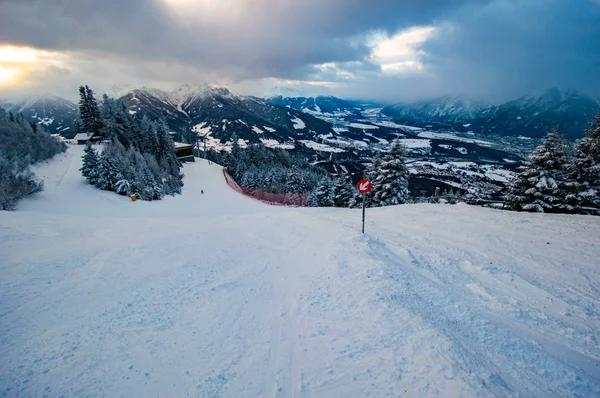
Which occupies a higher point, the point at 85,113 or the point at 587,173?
the point at 85,113

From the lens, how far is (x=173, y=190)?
35406mm

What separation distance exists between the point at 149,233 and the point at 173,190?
27106 millimetres

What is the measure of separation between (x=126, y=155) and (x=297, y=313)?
38.1 metres

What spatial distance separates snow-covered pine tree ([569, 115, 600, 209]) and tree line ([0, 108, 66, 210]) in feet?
121

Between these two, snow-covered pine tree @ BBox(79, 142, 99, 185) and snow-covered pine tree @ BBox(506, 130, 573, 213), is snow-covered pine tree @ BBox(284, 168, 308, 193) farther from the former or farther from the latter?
snow-covered pine tree @ BBox(506, 130, 573, 213)

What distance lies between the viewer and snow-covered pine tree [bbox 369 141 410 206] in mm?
26766

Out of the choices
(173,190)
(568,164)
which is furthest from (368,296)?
(173,190)

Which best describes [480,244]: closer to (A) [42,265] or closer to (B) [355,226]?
(B) [355,226]

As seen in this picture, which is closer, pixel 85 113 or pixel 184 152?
pixel 85 113

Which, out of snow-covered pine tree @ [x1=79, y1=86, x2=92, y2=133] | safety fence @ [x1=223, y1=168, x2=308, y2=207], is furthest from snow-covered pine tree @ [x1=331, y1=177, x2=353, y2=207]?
snow-covered pine tree @ [x1=79, y1=86, x2=92, y2=133]

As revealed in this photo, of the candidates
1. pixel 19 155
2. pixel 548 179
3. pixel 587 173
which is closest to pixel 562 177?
pixel 587 173

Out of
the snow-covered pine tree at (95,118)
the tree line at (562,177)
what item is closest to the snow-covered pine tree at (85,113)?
the snow-covered pine tree at (95,118)

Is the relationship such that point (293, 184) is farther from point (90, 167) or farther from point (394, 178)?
point (90, 167)

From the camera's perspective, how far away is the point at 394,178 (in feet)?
89.0
